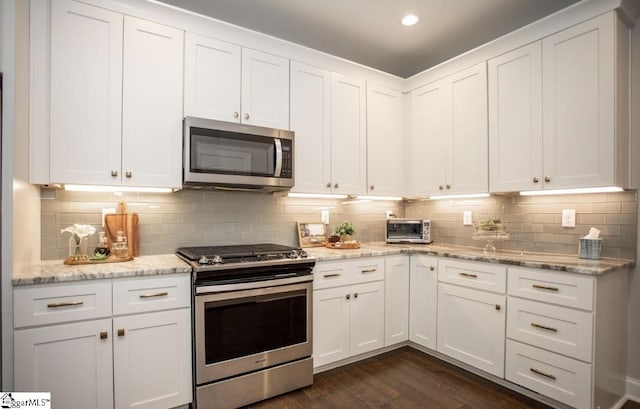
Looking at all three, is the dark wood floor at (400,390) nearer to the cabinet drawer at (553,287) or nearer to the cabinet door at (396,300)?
the cabinet door at (396,300)

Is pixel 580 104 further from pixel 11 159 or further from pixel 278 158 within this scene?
pixel 11 159

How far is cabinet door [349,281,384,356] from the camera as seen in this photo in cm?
270

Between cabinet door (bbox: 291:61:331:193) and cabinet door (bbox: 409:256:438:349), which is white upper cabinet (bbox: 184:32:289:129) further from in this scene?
cabinet door (bbox: 409:256:438:349)

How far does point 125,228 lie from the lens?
7.66 ft

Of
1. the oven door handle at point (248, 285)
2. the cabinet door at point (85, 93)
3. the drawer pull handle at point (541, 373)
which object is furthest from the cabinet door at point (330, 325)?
the cabinet door at point (85, 93)

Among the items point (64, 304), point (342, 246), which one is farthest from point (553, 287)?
point (64, 304)

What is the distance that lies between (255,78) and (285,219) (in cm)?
121

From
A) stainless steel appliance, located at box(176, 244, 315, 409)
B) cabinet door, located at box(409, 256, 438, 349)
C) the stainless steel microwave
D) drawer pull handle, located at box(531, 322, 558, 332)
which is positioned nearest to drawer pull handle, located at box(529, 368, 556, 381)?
drawer pull handle, located at box(531, 322, 558, 332)

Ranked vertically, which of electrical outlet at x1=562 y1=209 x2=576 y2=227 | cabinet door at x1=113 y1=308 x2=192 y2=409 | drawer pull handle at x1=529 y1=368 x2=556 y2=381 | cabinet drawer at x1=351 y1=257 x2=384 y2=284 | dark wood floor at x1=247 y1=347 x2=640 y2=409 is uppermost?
electrical outlet at x1=562 y1=209 x2=576 y2=227

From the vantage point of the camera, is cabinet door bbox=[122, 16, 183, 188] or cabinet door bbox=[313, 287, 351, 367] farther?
cabinet door bbox=[313, 287, 351, 367]

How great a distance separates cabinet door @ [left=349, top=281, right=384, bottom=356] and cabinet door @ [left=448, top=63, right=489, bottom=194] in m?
1.15

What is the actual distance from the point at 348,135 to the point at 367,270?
1220mm

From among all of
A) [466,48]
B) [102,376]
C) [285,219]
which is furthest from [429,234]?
[102,376]

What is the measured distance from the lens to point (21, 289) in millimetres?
1646
